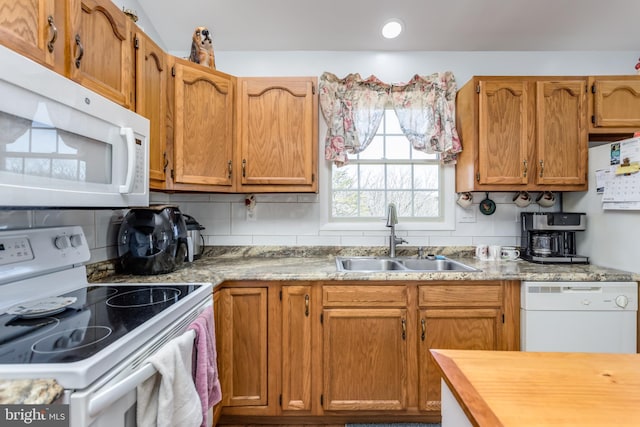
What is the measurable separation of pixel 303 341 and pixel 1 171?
1.49m

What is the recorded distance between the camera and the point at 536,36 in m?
2.35

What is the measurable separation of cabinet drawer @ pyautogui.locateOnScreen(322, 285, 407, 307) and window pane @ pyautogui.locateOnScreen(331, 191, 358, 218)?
0.83 metres

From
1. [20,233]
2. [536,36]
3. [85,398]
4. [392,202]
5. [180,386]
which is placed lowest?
[180,386]

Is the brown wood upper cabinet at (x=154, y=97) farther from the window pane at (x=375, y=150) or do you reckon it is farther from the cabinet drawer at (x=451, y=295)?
the cabinet drawer at (x=451, y=295)

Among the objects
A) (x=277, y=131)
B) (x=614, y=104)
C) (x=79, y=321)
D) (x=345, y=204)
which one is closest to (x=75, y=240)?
(x=79, y=321)

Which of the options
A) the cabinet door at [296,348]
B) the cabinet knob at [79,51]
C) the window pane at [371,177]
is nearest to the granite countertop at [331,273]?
the cabinet door at [296,348]

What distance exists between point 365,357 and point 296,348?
394 millimetres

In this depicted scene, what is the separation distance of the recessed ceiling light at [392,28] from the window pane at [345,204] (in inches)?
45.6

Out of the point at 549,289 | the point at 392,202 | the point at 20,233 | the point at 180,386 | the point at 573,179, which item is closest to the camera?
A: the point at 180,386

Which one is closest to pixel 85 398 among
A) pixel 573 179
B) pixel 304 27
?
pixel 304 27

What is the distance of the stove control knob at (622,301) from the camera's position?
69.9 inches

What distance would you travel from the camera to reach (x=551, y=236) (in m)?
2.25

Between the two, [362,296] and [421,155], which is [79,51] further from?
[421,155]

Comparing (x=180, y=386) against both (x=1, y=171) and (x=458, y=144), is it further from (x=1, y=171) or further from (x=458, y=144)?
(x=458, y=144)
